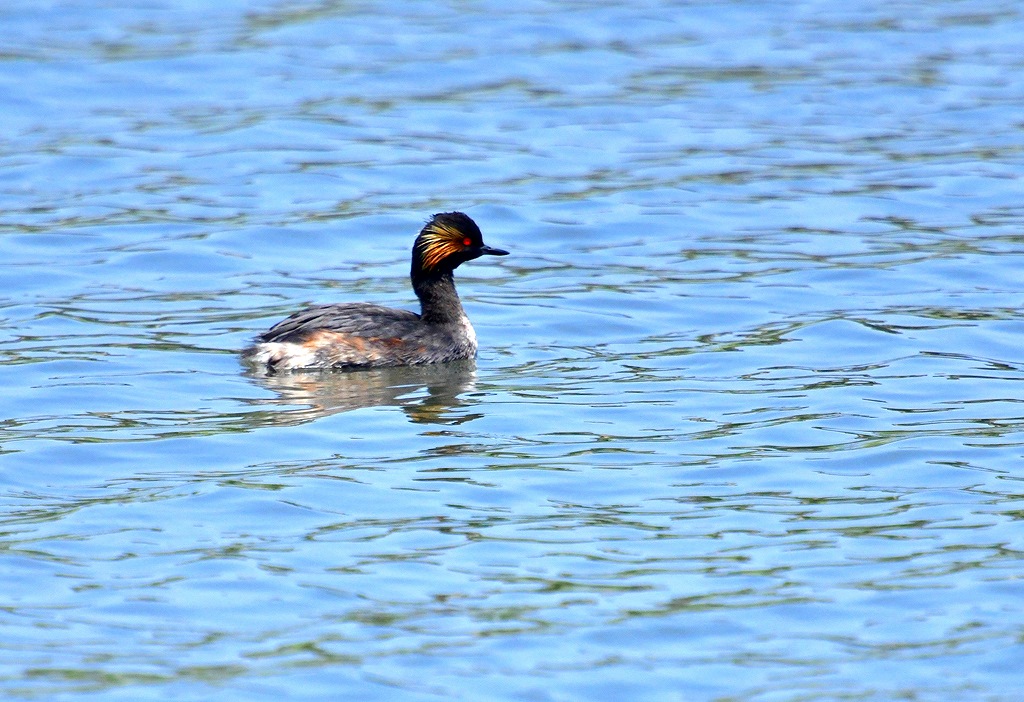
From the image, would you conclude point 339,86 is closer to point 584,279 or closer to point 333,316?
point 584,279

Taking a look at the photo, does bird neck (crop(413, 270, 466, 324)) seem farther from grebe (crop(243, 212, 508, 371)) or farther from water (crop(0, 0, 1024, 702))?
water (crop(0, 0, 1024, 702))

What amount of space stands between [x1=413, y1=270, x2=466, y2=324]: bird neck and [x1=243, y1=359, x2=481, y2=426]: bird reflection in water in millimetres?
364

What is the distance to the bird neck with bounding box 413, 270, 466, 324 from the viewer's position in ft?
38.1

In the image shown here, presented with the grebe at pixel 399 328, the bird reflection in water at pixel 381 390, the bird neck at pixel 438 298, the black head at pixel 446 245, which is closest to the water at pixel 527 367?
the bird reflection in water at pixel 381 390

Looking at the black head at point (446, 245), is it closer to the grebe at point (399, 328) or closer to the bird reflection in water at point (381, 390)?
the grebe at point (399, 328)

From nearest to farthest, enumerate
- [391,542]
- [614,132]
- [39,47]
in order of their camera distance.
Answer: [391,542] → [614,132] → [39,47]

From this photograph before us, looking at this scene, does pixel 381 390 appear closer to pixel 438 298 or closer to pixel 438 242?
pixel 438 298

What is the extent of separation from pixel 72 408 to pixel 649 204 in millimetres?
7446

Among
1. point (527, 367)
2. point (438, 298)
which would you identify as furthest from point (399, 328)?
point (527, 367)

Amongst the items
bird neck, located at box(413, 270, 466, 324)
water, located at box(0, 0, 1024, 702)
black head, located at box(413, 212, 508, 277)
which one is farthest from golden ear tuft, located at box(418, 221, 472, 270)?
water, located at box(0, 0, 1024, 702)

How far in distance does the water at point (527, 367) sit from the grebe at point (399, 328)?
0.70 ft

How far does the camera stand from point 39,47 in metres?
21.9

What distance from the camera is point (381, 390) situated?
10617 mm

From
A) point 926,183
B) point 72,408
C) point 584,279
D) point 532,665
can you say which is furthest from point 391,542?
point 926,183
